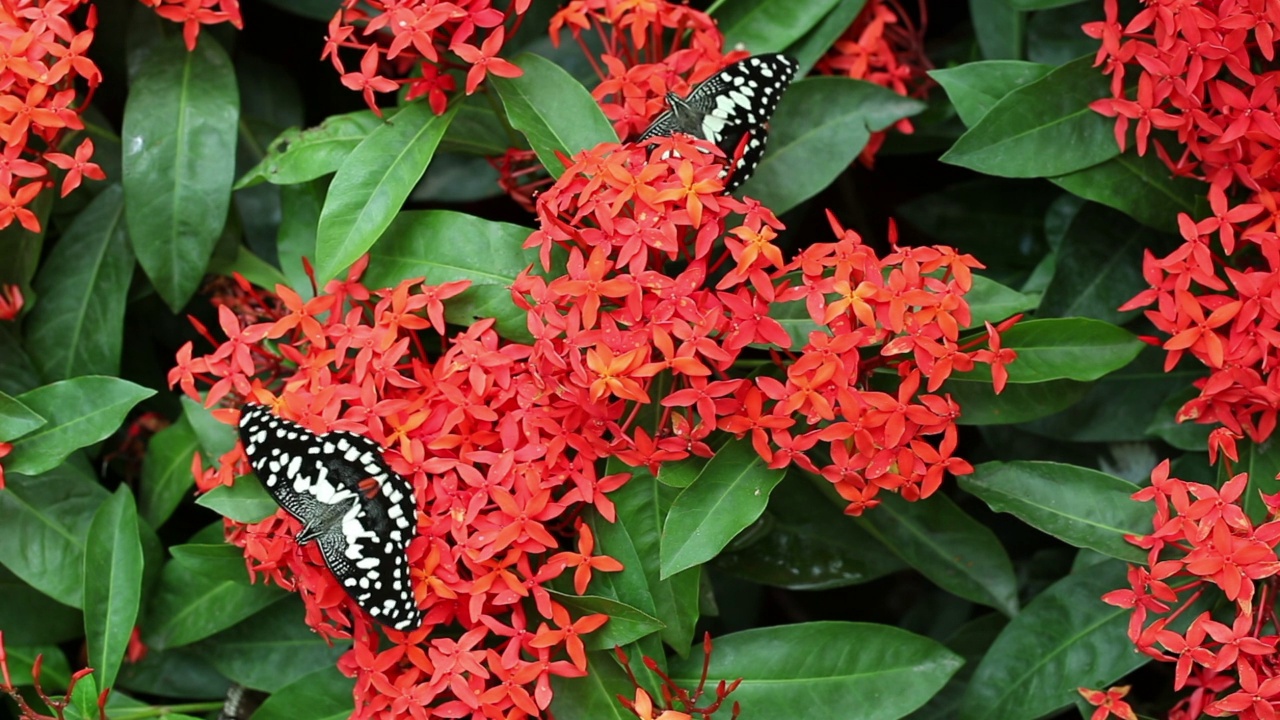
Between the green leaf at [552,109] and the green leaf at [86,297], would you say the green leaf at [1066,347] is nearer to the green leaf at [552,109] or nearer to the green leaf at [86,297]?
the green leaf at [552,109]

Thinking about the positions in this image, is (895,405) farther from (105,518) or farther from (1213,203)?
(105,518)

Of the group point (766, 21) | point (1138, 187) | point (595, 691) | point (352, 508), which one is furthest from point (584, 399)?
point (1138, 187)

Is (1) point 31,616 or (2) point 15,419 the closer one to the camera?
(2) point 15,419

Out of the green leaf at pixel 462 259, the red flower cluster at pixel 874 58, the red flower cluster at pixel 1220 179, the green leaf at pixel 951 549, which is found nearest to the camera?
the red flower cluster at pixel 1220 179

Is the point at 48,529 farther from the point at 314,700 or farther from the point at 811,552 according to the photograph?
the point at 811,552

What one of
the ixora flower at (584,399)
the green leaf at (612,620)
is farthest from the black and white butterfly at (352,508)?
the green leaf at (612,620)

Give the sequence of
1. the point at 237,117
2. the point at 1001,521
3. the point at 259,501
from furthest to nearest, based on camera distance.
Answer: the point at 1001,521
the point at 237,117
the point at 259,501

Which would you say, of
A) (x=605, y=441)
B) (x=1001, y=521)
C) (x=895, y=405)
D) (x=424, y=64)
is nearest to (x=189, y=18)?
(x=424, y=64)
